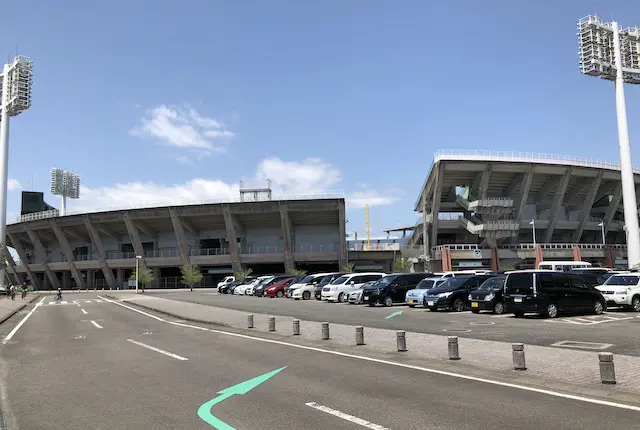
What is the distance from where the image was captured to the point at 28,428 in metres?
5.88

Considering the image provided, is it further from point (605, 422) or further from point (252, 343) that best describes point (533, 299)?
point (605, 422)

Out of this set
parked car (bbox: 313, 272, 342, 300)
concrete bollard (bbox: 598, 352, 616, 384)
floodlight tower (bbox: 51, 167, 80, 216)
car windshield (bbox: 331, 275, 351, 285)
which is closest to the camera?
concrete bollard (bbox: 598, 352, 616, 384)

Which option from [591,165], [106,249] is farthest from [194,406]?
[106,249]

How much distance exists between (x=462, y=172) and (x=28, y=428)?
64003 millimetres

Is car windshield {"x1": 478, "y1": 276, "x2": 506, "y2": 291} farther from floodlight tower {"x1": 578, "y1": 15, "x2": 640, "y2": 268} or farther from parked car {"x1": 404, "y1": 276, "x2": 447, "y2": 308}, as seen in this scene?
floodlight tower {"x1": 578, "y1": 15, "x2": 640, "y2": 268}

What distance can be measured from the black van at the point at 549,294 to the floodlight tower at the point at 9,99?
7088 cm

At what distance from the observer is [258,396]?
7254mm

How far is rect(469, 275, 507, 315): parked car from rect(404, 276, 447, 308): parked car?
3693 mm

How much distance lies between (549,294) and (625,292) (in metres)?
5.23

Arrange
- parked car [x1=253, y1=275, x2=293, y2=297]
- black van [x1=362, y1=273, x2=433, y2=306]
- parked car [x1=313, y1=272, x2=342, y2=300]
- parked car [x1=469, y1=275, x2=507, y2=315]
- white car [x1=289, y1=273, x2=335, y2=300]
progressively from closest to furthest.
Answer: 1. parked car [x1=469, y1=275, x2=507, y2=315]
2. black van [x1=362, y1=273, x2=433, y2=306]
3. parked car [x1=313, y1=272, x2=342, y2=300]
4. white car [x1=289, y1=273, x2=335, y2=300]
5. parked car [x1=253, y1=275, x2=293, y2=297]

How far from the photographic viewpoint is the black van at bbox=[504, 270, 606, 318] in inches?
706

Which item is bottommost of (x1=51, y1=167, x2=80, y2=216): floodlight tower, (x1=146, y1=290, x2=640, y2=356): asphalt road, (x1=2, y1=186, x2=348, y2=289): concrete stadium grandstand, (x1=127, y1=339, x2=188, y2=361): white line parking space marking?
(x1=146, y1=290, x2=640, y2=356): asphalt road

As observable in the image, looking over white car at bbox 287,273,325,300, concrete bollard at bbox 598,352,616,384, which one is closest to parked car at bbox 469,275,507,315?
concrete bollard at bbox 598,352,616,384

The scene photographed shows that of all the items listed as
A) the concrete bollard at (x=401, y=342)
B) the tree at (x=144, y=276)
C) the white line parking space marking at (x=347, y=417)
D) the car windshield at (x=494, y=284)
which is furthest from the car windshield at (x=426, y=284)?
the tree at (x=144, y=276)
